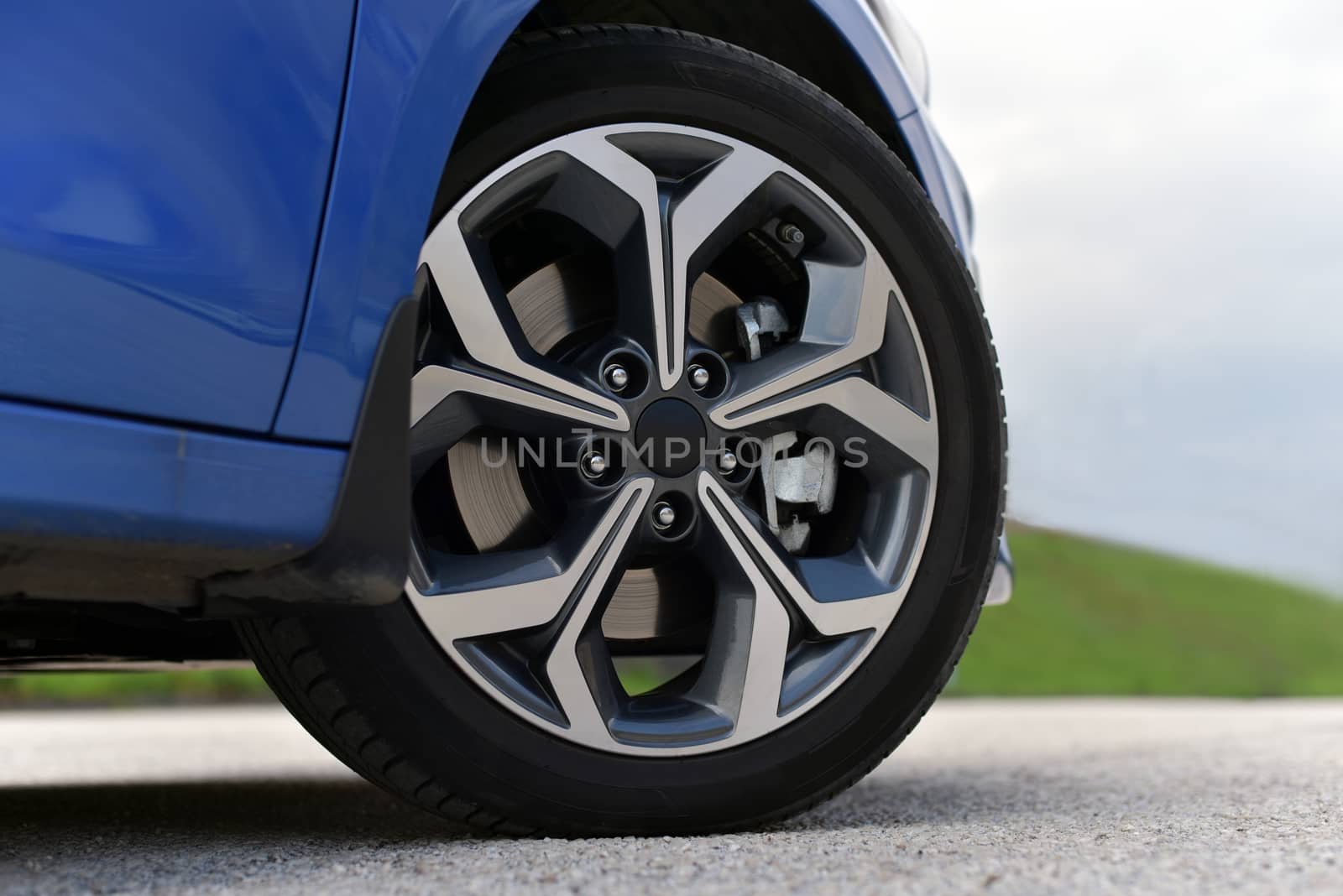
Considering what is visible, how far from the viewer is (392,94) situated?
137cm

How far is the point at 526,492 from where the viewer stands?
1747 millimetres

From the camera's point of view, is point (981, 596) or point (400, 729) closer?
point (400, 729)

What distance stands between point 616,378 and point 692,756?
53 centimetres

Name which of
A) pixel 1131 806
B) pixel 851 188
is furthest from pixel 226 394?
pixel 1131 806

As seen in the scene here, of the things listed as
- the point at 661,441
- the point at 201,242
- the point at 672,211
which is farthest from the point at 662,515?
the point at 201,242

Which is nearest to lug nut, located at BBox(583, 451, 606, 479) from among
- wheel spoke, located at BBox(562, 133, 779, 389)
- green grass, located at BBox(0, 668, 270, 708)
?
wheel spoke, located at BBox(562, 133, 779, 389)

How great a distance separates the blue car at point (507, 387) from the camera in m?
1.24

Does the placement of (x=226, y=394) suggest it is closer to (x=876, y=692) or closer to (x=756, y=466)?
(x=756, y=466)

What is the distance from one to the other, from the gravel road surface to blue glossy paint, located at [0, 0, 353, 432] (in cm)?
57

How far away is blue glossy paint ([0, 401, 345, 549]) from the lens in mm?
1186

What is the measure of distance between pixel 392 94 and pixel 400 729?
765 millimetres

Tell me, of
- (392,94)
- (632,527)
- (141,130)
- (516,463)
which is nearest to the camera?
(141,130)

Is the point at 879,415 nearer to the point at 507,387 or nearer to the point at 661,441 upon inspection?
the point at 661,441

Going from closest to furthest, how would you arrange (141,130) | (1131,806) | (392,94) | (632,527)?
(141,130) → (392,94) → (632,527) → (1131,806)
